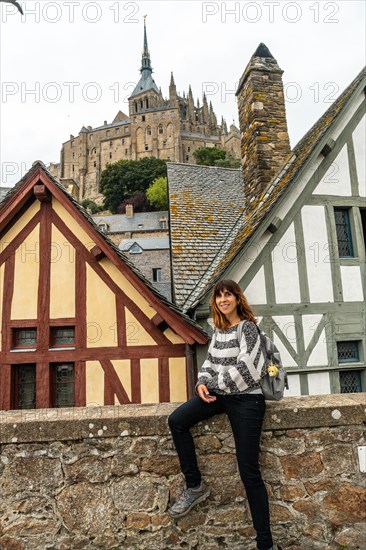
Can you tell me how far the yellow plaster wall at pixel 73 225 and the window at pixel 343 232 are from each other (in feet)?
13.2

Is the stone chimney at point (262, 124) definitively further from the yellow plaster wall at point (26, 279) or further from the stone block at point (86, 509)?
the stone block at point (86, 509)

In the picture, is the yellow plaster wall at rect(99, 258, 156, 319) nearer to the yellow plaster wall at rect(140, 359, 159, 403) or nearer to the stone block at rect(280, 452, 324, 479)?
the yellow plaster wall at rect(140, 359, 159, 403)

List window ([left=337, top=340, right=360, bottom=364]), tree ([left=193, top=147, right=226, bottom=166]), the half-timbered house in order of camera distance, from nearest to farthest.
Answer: the half-timbered house < window ([left=337, top=340, right=360, bottom=364]) < tree ([left=193, top=147, right=226, bottom=166])

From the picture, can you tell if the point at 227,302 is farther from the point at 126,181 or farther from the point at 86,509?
the point at 126,181

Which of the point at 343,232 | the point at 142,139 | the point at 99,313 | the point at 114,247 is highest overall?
the point at 142,139

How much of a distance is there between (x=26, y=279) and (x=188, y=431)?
4.86 metres

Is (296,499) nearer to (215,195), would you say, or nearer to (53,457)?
(53,457)

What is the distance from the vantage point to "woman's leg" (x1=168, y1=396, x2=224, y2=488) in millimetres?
2936

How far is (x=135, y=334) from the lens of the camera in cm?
681

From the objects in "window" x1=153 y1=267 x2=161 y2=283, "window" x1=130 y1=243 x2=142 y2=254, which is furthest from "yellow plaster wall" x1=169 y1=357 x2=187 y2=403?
"window" x1=130 y1=243 x2=142 y2=254

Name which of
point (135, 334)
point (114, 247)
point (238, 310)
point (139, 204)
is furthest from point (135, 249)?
point (238, 310)

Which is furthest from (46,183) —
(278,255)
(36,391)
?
(278,255)

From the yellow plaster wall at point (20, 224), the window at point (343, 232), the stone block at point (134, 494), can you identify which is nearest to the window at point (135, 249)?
the yellow plaster wall at point (20, 224)

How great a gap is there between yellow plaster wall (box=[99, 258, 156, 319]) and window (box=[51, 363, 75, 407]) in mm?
1444
